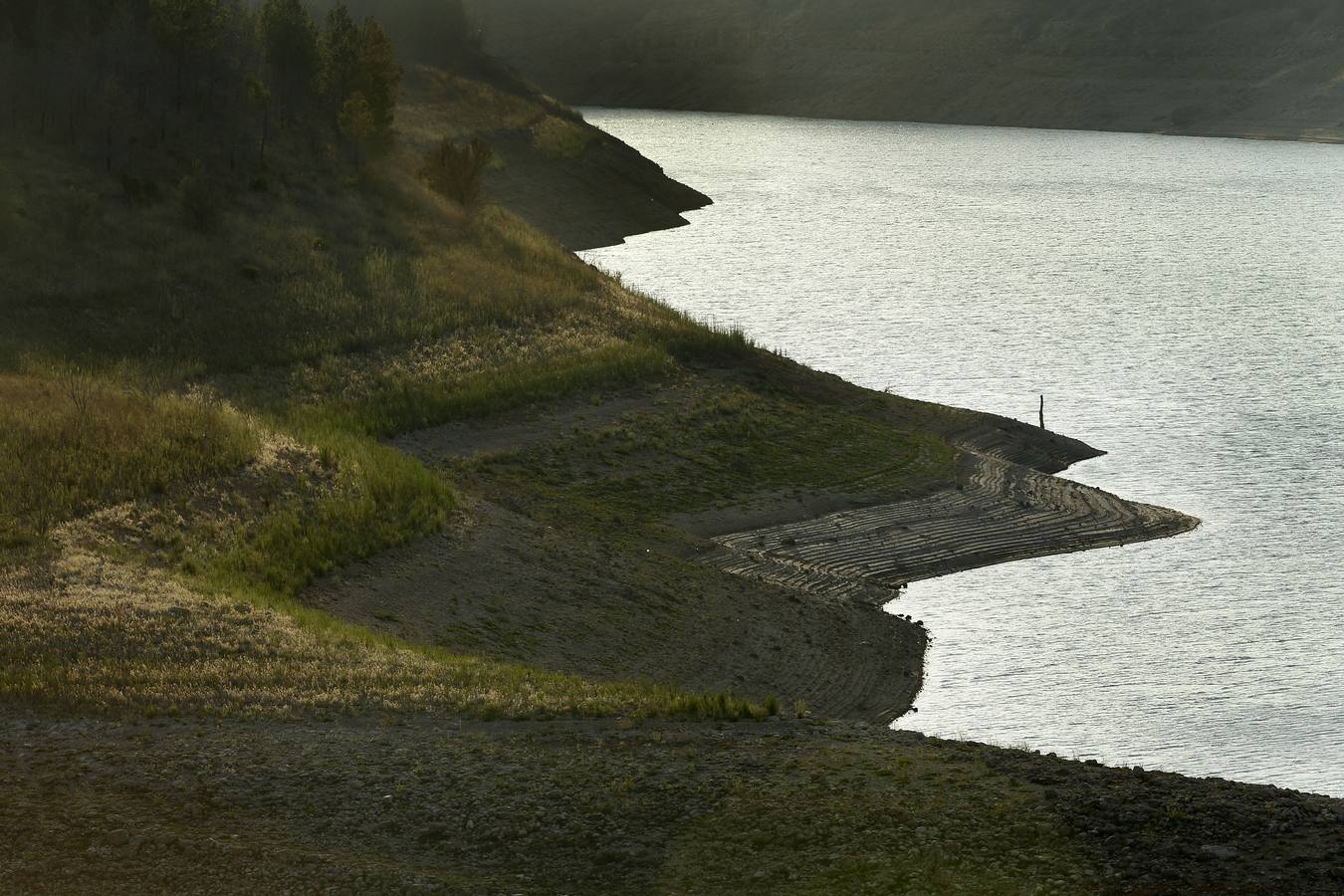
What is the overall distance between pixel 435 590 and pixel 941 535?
15.4 m

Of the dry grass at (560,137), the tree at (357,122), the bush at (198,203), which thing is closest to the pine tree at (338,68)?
the tree at (357,122)

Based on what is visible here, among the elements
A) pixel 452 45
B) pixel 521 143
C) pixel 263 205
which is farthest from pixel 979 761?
pixel 452 45

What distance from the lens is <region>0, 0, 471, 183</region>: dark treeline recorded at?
62594mm

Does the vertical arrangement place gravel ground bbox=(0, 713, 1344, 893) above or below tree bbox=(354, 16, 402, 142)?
below

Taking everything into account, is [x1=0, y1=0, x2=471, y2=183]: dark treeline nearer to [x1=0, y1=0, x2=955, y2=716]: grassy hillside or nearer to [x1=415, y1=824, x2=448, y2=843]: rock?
[x1=0, y1=0, x2=955, y2=716]: grassy hillside

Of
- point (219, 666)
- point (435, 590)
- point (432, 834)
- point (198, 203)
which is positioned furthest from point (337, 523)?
point (198, 203)

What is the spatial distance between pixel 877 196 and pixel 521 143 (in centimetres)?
3686

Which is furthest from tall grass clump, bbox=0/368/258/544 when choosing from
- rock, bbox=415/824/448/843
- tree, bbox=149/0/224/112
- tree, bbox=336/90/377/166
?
tree, bbox=336/90/377/166

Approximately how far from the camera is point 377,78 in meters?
77.8

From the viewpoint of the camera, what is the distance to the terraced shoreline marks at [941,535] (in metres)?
41.3

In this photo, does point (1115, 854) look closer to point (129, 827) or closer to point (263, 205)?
point (129, 827)

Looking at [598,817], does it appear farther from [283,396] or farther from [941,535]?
[283,396]

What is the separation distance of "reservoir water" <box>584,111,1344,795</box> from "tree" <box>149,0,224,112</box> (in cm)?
2605

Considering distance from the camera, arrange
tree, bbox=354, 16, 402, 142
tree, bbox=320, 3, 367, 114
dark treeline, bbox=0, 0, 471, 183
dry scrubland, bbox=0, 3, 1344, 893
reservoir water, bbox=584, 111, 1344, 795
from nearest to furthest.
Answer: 1. dry scrubland, bbox=0, 3, 1344, 893
2. reservoir water, bbox=584, 111, 1344, 795
3. dark treeline, bbox=0, 0, 471, 183
4. tree, bbox=354, 16, 402, 142
5. tree, bbox=320, 3, 367, 114
